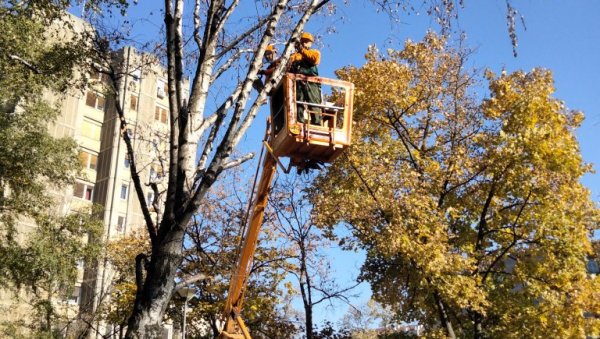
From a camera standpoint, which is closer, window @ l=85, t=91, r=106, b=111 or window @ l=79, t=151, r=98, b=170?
window @ l=79, t=151, r=98, b=170

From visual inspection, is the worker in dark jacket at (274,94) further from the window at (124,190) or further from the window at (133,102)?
the window at (133,102)

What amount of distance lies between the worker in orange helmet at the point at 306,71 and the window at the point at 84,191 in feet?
107

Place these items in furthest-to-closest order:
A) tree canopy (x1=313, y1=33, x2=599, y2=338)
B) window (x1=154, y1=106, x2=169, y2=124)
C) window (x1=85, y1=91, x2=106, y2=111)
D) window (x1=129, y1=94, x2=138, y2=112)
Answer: window (x1=154, y1=106, x2=169, y2=124), window (x1=129, y1=94, x2=138, y2=112), window (x1=85, y1=91, x2=106, y2=111), tree canopy (x1=313, y1=33, x2=599, y2=338)

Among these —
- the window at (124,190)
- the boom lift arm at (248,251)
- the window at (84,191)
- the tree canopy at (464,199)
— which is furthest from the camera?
the window at (124,190)

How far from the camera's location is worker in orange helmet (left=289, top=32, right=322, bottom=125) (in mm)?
8969

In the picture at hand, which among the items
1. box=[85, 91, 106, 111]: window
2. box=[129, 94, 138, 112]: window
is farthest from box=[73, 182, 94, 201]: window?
box=[129, 94, 138, 112]: window

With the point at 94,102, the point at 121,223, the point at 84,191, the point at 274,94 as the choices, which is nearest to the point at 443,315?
the point at 274,94

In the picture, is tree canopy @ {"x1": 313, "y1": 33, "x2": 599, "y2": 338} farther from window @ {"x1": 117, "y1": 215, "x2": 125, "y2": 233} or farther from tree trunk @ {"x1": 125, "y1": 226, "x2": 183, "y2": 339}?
window @ {"x1": 117, "y1": 215, "x2": 125, "y2": 233}

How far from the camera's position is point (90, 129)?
40000mm

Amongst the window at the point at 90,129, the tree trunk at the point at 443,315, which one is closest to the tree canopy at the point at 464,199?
the tree trunk at the point at 443,315

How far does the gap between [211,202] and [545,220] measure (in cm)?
1186

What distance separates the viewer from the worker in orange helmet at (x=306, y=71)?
8.97 m

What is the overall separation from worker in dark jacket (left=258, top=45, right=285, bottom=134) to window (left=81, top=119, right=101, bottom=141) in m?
32.8

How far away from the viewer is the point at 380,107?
1786 centimetres
